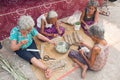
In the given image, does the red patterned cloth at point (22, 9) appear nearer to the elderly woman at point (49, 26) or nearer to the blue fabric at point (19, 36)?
the elderly woman at point (49, 26)

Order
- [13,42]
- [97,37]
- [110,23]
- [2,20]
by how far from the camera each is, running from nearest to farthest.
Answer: [97,37]
[13,42]
[2,20]
[110,23]

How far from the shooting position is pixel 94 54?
3008mm

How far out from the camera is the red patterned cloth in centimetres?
370

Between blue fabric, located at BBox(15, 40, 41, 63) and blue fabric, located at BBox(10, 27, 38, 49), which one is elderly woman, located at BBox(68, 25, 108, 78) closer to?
blue fabric, located at BBox(15, 40, 41, 63)

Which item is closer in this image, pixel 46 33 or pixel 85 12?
pixel 46 33

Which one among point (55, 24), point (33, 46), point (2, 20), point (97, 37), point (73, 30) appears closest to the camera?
point (97, 37)

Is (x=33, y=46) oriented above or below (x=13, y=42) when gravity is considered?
below

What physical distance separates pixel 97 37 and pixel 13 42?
120 centimetres

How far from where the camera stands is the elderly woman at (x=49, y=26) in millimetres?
3689

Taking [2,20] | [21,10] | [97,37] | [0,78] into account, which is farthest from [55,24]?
[0,78]

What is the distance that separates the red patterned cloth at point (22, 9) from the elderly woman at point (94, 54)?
1.16m

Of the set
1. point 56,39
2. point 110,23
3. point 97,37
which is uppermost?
point 97,37

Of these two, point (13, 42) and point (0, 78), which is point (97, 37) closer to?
point (13, 42)

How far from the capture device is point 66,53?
11.8 feet
